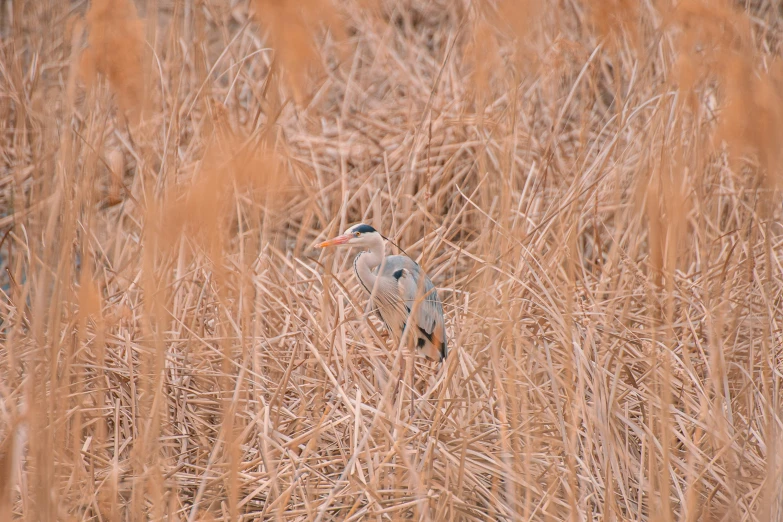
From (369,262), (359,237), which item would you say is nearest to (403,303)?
(369,262)

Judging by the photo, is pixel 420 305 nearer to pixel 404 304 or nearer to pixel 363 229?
pixel 404 304

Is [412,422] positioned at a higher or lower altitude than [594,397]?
lower

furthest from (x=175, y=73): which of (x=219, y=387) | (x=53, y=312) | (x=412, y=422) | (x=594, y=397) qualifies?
→ (x=594, y=397)

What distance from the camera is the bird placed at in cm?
213

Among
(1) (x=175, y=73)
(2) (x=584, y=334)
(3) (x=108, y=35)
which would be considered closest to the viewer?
(3) (x=108, y=35)

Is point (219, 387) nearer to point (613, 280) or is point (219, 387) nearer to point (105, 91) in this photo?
point (105, 91)

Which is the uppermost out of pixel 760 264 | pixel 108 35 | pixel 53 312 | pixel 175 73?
pixel 108 35

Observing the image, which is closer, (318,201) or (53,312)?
(53,312)

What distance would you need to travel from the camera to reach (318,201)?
9.12ft

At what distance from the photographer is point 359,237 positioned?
2.09 metres

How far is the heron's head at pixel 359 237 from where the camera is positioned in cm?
207

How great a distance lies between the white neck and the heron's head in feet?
0.06

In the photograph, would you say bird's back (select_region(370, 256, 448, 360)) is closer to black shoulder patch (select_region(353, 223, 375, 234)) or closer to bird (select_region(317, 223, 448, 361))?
bird (select_region(317, 223, 448, 361))

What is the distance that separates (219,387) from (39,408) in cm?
61
